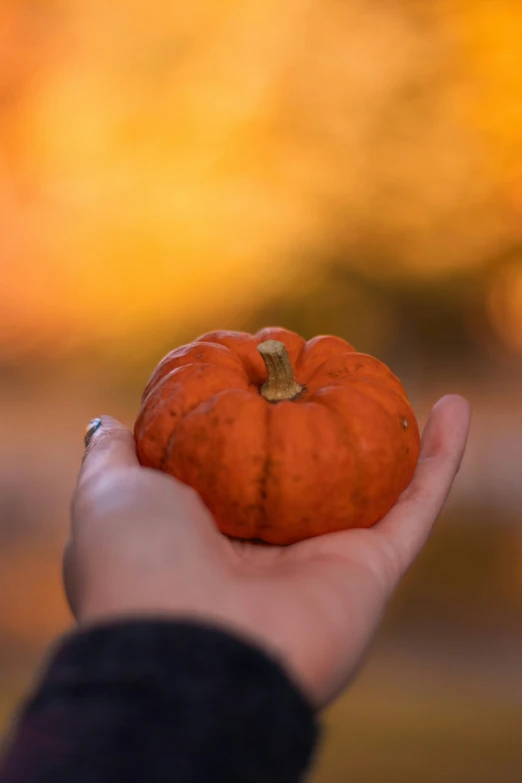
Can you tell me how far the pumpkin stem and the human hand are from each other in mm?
237

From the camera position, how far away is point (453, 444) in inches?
52.4

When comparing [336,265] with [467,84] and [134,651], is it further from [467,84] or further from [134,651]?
[134,651]

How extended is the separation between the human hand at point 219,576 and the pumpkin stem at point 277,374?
0.24 m

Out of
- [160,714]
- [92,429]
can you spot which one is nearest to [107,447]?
[92,429]

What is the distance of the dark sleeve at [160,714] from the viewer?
537 millimetres

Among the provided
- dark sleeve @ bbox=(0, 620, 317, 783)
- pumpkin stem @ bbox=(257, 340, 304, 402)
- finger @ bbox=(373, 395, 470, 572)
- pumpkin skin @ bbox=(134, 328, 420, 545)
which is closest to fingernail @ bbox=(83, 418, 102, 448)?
pumpkin skin @ bbox=(134, 328, 420, 545)

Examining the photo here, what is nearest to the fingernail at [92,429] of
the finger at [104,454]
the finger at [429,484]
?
the finger at [104,454]

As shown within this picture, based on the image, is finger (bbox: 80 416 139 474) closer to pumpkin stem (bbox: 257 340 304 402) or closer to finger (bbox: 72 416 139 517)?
finger (bbox: 72 416 139 517)

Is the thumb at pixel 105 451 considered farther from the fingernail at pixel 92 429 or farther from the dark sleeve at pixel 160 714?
the dark sleeve at pixel 160 714

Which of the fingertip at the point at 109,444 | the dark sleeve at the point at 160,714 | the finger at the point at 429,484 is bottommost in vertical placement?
the finger at the point at 429,484

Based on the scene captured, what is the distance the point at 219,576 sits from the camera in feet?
2.57

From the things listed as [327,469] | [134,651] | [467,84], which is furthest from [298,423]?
[467,84]

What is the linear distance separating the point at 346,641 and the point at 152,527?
252mm

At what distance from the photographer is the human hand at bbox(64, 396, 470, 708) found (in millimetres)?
737
